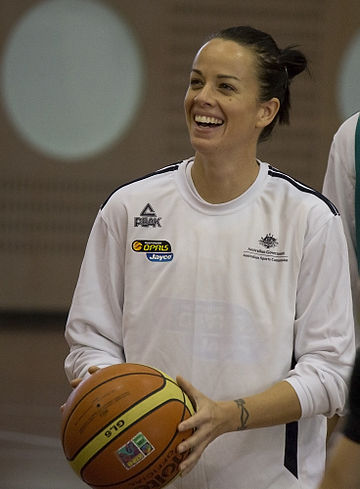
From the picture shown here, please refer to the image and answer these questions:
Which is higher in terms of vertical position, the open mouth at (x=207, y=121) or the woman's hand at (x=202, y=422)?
the open mouth at (x=207, y=121)

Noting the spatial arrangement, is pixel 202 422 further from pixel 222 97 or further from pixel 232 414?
pixel 222 97

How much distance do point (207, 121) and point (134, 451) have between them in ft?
2.95

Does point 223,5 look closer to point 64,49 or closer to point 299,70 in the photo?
point 64,49

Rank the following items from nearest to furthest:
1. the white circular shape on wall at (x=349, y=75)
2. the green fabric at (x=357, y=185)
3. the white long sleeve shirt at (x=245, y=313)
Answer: the white long sleeve shirt at (x=245, y=313) < the green fabric at (x=357, y=185) < the white circular shape on wall at (x=349, y=75)

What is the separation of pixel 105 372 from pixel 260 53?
0.97 meters

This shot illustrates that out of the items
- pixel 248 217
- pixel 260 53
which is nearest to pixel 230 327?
pixel 248 217

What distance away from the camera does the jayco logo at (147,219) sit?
2.70m

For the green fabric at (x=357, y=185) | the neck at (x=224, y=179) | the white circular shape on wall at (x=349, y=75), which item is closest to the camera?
the neck at (x=224, y=179)

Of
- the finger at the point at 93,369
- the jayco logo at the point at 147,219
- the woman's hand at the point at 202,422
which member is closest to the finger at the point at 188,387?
the woman's hand at the point at 202,422

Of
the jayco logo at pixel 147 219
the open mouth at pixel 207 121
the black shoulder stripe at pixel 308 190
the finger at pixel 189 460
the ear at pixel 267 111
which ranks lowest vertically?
the finger at pixel 189 460

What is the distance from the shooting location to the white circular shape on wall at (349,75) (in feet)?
27.0

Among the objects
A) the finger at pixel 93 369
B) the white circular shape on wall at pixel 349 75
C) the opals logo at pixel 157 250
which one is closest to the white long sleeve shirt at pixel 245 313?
the opals logo at pixel 157 250

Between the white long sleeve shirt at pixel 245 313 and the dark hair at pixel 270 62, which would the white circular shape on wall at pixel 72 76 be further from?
the white long sleeve shirt at pixel 245 313

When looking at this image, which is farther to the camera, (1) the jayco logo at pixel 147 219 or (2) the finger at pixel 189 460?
(1) the jayco logo at pixel 147 219
